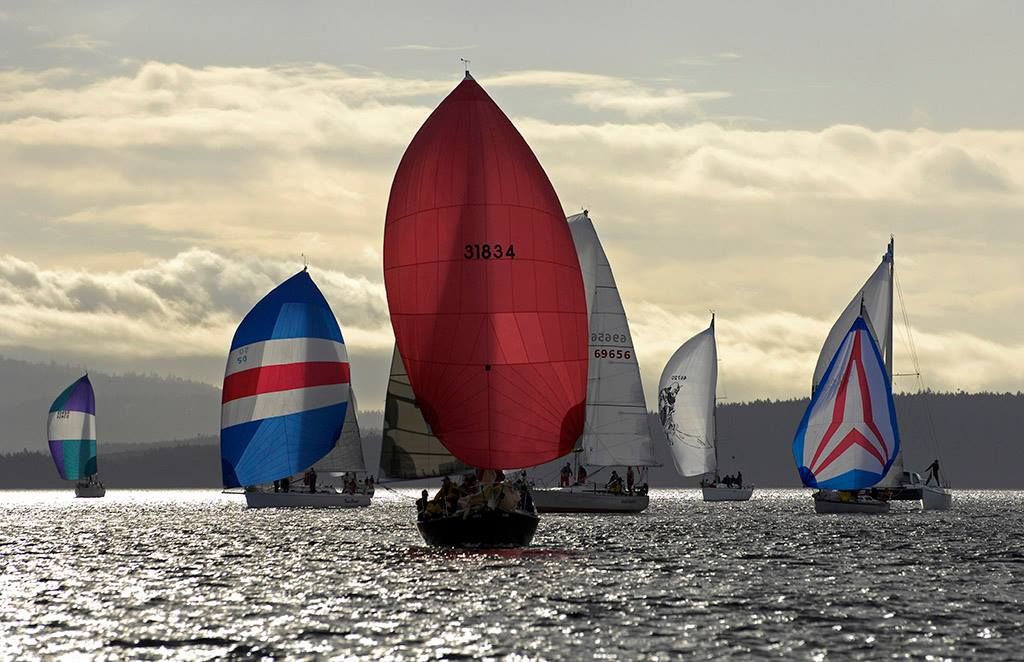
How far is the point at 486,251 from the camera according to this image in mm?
49812

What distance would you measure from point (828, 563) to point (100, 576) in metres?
22.2

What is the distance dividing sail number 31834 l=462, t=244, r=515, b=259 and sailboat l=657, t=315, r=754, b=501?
6066 centimetres

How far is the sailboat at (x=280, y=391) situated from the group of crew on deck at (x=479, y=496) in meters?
37.6

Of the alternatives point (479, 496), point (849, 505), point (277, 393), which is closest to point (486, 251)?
point (479, 496)

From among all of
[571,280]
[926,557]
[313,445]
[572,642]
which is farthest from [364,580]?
[313,445]

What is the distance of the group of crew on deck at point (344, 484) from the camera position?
98.4m

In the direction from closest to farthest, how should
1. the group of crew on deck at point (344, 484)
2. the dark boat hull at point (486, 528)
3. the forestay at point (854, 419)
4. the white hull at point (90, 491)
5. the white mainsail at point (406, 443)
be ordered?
the dark boat hull at point (486, 528) < the white mainsail at point (406, 443) < the forestay at point (854, 419) < the group of crew on deck at point (344, 484) < the white hull at point (90, 491)

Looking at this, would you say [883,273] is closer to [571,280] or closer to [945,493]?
[945,493]

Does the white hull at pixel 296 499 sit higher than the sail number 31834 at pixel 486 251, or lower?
lower

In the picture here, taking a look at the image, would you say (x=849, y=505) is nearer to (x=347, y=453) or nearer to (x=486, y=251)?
(x=347, y=453)

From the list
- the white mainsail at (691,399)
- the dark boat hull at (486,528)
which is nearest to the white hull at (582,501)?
the white mainsail at (691,399)

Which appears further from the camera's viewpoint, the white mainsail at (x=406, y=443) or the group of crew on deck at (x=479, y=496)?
the white mainsail at (x=406, y=443)

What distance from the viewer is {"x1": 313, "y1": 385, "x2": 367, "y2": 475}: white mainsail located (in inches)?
3740

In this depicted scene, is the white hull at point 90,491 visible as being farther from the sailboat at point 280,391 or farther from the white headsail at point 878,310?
the white headsail at point 878,310
